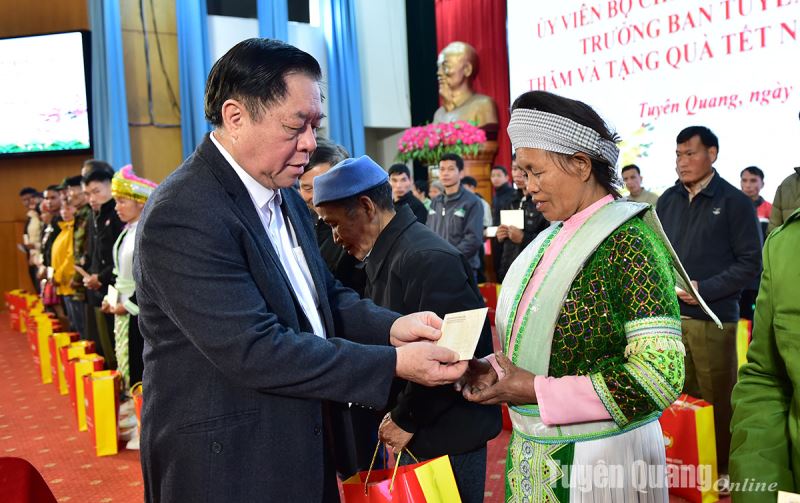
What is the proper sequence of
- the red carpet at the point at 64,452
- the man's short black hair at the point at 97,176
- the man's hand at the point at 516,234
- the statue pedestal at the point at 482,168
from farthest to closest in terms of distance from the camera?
the statue pedestal at the point at 482,168, the man's short black hair at the point at 97,176, the man's hand at the point at 516,234, the red carpet at the point at 64,452

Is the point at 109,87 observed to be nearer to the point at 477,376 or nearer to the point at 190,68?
the point at 190,68

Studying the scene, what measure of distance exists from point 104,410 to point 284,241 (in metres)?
2.88

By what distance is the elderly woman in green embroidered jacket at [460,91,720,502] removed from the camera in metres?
1.26

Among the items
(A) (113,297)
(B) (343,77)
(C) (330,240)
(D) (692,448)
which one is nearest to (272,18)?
(B) (343,77)

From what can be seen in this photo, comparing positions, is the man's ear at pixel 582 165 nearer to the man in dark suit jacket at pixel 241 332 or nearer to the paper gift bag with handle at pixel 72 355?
the man in dark suit jacket at pixel 241 332

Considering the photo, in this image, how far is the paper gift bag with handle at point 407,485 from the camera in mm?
1388

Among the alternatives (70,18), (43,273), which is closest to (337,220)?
(43,273)

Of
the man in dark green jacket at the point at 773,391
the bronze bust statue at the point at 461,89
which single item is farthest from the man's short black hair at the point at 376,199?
the bronze bust statue at the point at 461,89

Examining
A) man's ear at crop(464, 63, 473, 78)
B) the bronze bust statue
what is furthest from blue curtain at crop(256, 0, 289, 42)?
man's ear at crop(464, 63, 473, 78)

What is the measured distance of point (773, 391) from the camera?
119 cm

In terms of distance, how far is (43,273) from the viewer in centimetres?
763

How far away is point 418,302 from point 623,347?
62cm

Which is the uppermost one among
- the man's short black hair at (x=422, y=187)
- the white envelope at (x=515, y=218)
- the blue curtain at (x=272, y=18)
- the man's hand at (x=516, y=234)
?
the blue curtain at (x=272, y=18)

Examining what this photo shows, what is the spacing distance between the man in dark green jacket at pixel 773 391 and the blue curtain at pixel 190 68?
30.2 ft
